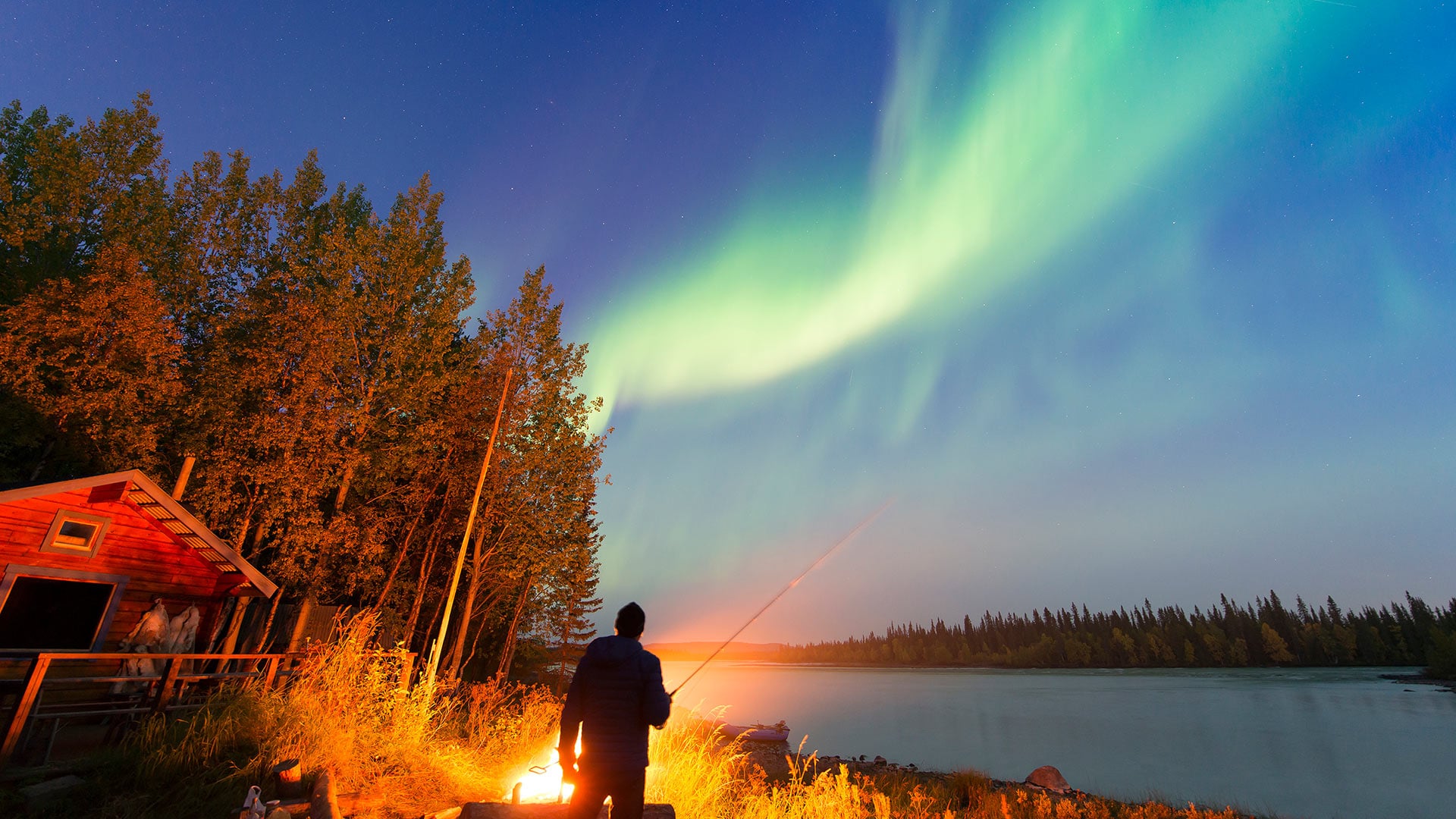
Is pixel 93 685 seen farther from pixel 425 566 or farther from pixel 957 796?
pixel 957 796

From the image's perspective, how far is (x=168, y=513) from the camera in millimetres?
13797

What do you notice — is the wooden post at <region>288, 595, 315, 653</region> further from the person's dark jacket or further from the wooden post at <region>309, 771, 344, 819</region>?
the person's dark jacket

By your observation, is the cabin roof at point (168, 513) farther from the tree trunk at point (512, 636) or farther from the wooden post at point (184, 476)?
the tree trunk at point (512, 636)

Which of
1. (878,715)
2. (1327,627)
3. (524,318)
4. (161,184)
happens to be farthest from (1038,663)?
(161,184)

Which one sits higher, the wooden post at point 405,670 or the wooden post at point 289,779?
the wooden post at point 405,670

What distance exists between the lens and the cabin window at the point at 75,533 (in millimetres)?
12484

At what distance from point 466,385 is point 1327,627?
20050 cm

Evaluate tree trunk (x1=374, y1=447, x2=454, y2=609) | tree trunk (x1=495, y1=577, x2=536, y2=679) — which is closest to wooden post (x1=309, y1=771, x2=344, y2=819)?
tree trunk (x1=374, y1=447, x2=454, y2=609)

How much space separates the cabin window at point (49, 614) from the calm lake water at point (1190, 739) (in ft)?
54.7

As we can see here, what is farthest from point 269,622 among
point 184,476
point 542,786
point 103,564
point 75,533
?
point 542,786

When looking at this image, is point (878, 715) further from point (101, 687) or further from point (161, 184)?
point (161, 184)

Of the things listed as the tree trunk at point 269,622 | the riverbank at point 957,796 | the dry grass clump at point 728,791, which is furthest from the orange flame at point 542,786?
the tree trunk at point 269,622

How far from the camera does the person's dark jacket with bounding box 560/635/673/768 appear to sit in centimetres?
504

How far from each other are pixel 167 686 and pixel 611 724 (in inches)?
369
